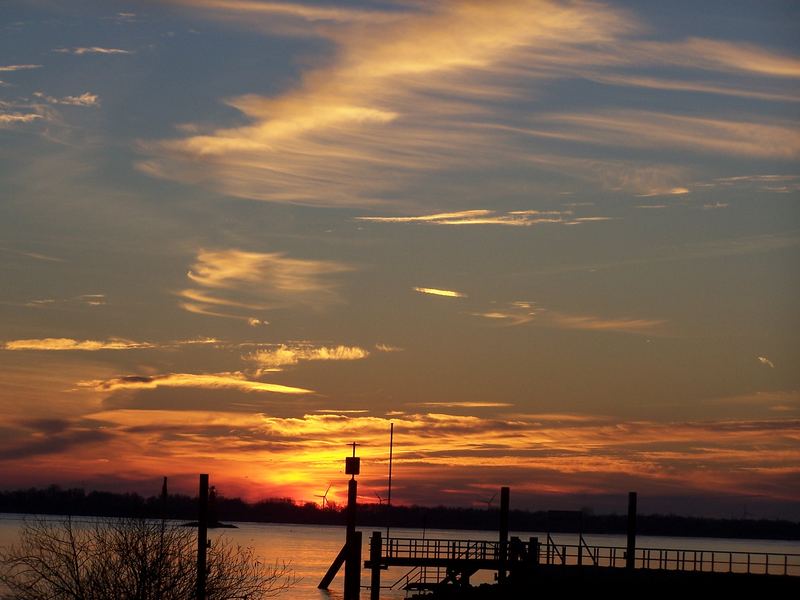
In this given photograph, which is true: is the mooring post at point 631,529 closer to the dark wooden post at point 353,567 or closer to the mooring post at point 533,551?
the mooring post at point 533,551

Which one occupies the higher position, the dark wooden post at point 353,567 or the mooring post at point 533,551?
the mooring post at point 533,551

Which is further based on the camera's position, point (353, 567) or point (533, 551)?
point (353, 567)

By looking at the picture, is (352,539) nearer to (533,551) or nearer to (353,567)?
(353,567)

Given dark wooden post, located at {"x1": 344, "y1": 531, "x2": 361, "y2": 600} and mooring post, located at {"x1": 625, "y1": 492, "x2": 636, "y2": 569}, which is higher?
mooring post, located at {"x1": 625, "y1": 492, "x2": 636, "y2": 569}

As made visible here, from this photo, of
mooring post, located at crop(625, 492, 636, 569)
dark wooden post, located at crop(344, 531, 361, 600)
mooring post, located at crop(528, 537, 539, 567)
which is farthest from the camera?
dark wooden post, located at crop(344, 531, 361, 600)

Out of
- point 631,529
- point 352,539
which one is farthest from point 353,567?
point 631,529

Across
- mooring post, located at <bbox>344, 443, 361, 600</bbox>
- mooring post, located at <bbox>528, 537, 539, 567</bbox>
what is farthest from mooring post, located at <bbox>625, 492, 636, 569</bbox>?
mooring post, located at <bbox>344, 443, 361, 600</bbox>

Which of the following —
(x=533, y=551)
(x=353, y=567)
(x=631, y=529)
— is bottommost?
(x=353, y=567)

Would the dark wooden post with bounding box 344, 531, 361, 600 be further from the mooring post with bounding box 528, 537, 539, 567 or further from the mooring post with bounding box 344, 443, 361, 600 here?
the mooring post with bounding box 528, 537, 539, 567

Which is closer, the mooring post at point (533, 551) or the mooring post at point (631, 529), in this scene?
the mooring post at point (631, 529)

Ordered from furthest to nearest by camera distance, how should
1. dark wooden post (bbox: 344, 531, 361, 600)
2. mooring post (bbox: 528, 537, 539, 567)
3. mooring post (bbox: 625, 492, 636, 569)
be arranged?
dark wooden post (bbox: 344, 531, 361, 600) < mooring post (bbox: 528, 537, 539, 567) < mooring post (bbox: 625, 492, 636, 569)

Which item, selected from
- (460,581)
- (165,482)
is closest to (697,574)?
(460,581)

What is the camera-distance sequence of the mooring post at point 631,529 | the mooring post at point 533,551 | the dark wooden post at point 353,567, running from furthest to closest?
the dark wooden post at point 353,567, the mooring post at point 533,551, the mooring post at point 631,529

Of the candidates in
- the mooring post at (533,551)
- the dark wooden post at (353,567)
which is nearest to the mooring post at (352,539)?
the dark wooden post at (353,567)
